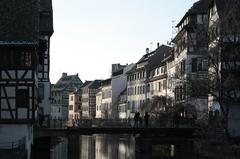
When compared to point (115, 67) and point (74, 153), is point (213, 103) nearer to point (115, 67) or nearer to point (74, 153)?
point (74, 153)

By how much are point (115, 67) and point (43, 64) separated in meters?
103

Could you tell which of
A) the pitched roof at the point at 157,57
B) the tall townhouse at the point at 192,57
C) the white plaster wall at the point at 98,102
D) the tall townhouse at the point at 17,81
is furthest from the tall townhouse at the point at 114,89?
the tall townhouse at the point at 17,81

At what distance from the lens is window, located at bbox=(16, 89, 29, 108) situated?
4650cm

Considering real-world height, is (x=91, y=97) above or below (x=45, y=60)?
above

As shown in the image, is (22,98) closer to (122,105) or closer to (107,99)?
(122,105)

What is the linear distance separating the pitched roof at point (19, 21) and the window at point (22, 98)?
3.74 metres

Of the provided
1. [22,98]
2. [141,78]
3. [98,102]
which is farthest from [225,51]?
[98,102]

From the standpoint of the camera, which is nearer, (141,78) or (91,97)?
(141,78)

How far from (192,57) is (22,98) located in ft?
116

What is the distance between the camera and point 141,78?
12106cm

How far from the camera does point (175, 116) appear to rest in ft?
220

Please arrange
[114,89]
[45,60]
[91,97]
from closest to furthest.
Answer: [45,60] → [114,89] → [91,97]

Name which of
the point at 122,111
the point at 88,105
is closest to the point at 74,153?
the point at 122,111

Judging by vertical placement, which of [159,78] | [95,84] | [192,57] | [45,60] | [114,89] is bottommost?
[45,60]
